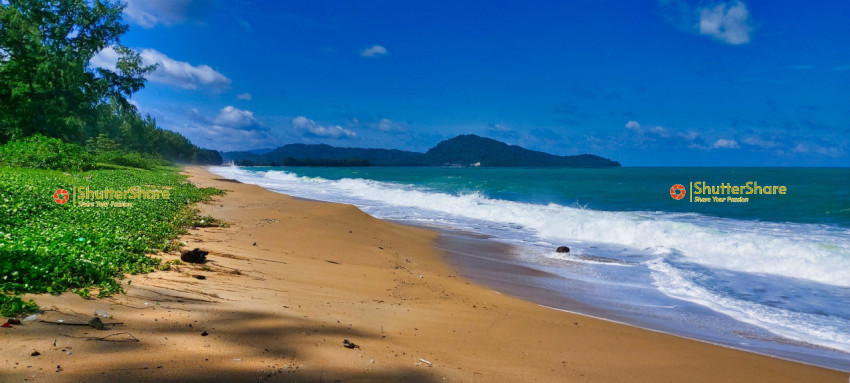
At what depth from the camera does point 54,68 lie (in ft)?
91.2

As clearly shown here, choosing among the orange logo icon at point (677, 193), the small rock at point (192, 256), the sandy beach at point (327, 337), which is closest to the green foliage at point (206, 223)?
the sandy beach at point (327, 337)

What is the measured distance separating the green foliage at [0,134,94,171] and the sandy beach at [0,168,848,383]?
52.9 feet

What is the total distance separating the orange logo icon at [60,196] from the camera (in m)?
10.0

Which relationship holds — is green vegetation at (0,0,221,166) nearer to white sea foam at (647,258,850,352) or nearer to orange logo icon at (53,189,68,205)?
orange logo icon at (53,189,68,205)

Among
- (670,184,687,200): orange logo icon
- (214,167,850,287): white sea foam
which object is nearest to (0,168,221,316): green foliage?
(214,167,850,287): white sea foam

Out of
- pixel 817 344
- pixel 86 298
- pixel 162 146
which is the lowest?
pixel 817 344

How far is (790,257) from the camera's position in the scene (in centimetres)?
1177

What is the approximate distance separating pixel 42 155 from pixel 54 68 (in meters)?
11.6

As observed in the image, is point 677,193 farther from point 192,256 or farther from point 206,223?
point 192,256

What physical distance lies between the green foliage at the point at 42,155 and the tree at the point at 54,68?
23.5 ft

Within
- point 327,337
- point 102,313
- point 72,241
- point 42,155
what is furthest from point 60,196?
point 42,155

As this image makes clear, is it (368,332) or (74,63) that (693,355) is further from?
(74,63)

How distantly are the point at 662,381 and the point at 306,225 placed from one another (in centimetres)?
1016

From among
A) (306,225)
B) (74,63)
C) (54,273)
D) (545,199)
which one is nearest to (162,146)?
(74,63)
